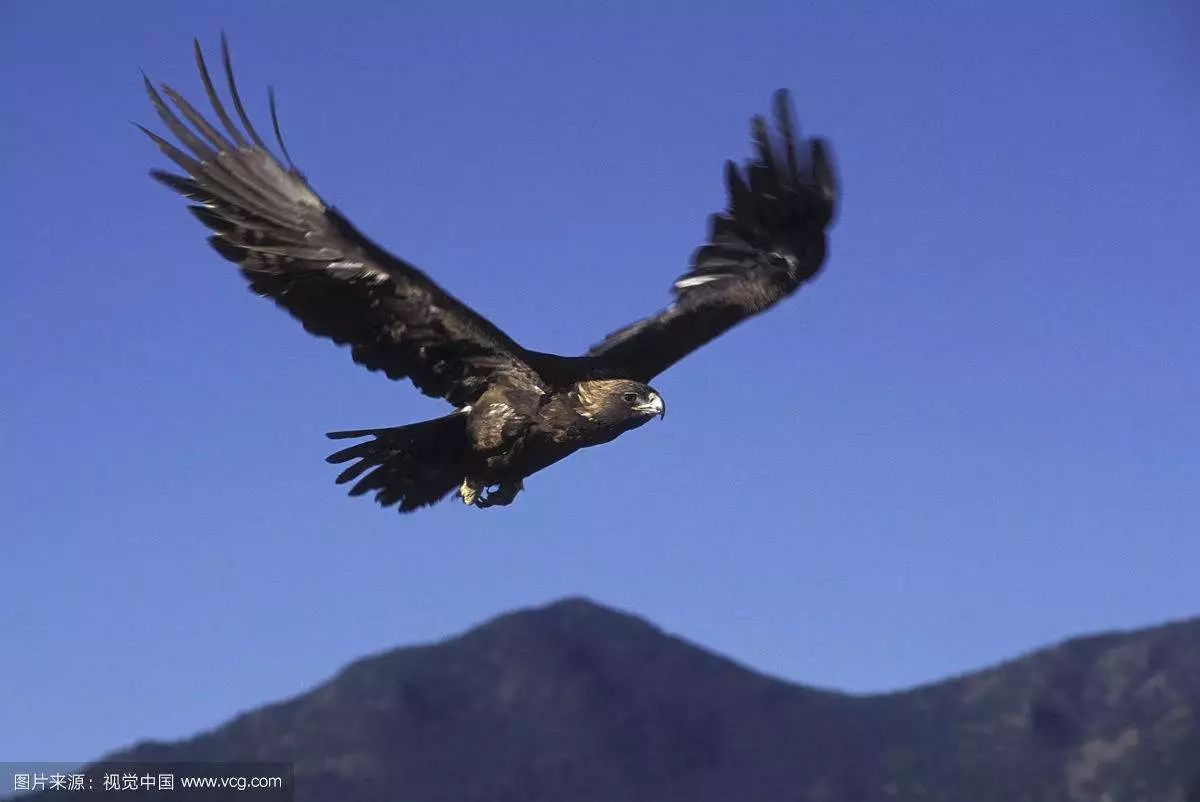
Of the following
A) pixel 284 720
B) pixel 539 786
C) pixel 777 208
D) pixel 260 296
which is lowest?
pixel 260 296

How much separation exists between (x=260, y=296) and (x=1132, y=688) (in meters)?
69.5

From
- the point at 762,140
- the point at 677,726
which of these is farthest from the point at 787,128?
the point at 677,726

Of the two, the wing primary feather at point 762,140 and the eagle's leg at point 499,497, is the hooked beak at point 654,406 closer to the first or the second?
the eagle's leg at point 499,497

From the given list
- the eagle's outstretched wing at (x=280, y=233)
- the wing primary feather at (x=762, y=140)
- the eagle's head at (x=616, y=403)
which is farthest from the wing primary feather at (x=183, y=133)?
the wing primary feather at (x=762, y=140)

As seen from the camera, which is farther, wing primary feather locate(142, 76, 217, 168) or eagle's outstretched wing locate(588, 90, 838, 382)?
eagle's outstretched wing locate(588, 90, 838, 382)

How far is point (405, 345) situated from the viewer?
32.7 ft

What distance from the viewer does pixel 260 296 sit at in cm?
961

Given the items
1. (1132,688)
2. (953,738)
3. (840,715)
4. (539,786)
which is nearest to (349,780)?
(539,786)

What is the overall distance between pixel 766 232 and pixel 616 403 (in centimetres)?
355

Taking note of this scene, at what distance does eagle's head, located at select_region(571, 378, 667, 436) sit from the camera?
10211 millimetres

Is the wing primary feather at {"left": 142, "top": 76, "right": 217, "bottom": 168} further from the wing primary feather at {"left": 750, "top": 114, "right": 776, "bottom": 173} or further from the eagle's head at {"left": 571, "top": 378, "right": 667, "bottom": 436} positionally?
the wing primary feather at {"left": 750, "top": 114, "right": 776, "bottom": 173}

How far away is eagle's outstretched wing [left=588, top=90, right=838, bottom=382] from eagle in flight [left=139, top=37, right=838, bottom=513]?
1.14 m

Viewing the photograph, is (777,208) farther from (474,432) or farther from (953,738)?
(953,738)

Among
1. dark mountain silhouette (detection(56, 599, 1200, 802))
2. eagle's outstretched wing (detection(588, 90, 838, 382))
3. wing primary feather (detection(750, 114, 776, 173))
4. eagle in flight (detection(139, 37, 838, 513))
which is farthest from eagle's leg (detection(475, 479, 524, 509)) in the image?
dark mountain silhouette (detection(56, 599, 1200, 802))
